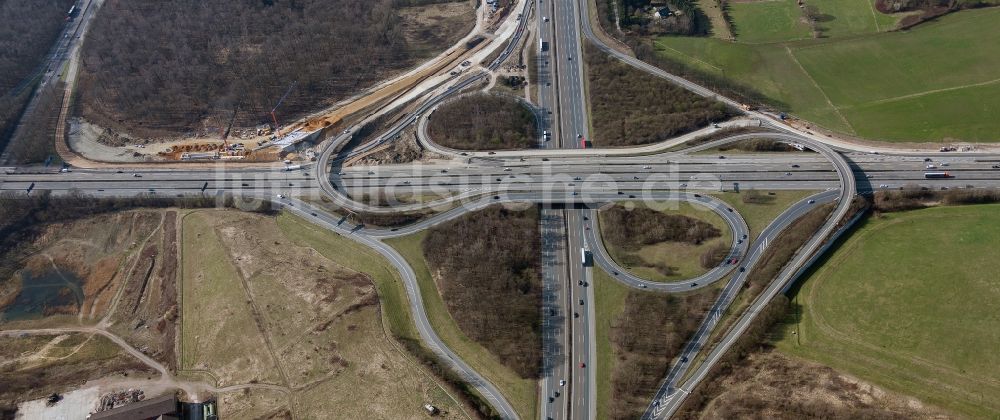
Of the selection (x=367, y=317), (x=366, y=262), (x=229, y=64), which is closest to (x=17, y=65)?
(x=229, y=64)

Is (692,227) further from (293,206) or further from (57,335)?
(57,335)

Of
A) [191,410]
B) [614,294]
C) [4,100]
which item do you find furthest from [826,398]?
[4,100]

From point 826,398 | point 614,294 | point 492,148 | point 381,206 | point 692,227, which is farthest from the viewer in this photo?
point 492,148

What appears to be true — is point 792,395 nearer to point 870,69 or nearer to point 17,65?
point 870,69

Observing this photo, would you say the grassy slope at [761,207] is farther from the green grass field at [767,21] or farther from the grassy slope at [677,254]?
the green grass field at [767,21]

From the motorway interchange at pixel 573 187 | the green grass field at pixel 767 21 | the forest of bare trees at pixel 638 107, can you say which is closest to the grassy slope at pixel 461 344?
the motorway interchange at pixel 573 187

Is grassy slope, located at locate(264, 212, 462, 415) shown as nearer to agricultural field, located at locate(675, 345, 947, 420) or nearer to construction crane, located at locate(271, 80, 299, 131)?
construction crane, located at locate(271, 80, 299, 131)

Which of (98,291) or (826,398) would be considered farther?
(98,291)
